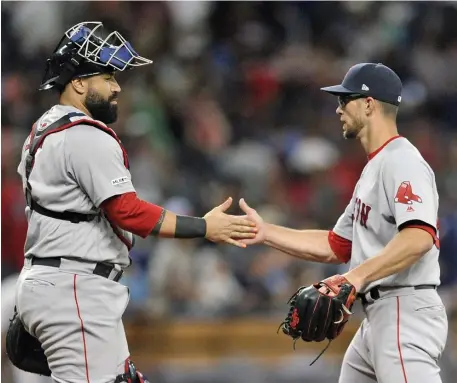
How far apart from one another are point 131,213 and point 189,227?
286 millimetres

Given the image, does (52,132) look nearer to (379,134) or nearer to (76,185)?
(76,185)

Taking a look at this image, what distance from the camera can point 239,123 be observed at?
9969mm

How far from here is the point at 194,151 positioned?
948 cm

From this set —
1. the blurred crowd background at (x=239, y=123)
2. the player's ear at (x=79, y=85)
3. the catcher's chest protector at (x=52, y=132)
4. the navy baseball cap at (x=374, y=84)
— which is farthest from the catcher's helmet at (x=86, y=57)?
the blurred crowd background at (x=239, y=123)

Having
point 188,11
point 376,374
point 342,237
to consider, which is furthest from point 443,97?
point 376,374

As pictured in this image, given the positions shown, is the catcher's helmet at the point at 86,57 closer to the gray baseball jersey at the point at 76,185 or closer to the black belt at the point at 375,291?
the gray baseball jersey at the point at 76,185

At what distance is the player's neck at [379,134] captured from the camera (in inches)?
171

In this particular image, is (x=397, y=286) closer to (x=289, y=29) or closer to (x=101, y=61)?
(x=101, y=61)

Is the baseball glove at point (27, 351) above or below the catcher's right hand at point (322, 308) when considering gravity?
below

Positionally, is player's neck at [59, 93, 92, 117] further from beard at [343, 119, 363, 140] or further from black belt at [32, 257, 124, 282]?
beard at [343, 119, 363, 140]

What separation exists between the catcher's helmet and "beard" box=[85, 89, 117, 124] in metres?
0.10

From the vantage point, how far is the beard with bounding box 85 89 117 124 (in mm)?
4211

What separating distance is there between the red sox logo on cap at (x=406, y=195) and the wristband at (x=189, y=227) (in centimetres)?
85

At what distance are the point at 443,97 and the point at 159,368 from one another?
5112 millimetres
